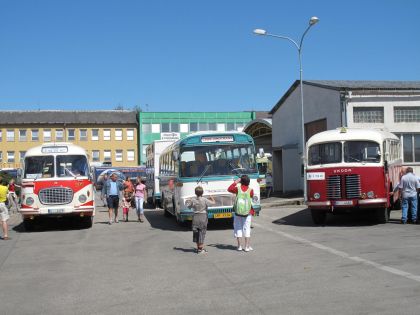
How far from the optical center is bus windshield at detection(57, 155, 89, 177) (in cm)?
1842

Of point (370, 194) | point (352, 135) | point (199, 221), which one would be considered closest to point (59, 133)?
point (352, 135)

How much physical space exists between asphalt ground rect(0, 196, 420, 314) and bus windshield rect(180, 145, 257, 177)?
74.0 inches

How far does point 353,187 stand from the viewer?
16781 mm

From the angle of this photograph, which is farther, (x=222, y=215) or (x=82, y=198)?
(x=82, y=198)

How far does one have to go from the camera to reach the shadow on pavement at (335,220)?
1820cm

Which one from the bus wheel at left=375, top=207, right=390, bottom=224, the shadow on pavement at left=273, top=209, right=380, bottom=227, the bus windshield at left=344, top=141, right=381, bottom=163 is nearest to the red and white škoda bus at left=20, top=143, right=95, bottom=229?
the shadow on pavement at left=273, top=209, right=380, bottom=227

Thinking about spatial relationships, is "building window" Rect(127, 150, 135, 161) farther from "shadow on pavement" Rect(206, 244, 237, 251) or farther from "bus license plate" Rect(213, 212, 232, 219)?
"shadow on pavement" Rect(206, 244, 237, 251)

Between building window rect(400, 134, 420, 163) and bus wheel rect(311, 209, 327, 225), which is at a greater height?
building window rect(400, 134, 420, 163)

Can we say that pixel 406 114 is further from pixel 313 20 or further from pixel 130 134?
pixel 130 134

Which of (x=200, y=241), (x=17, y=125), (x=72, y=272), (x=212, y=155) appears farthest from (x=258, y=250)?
(x=17, y=125)

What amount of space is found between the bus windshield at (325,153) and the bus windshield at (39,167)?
8.54 meters

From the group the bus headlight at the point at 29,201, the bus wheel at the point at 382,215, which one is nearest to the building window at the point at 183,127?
the bus headlight at the point at 29,201

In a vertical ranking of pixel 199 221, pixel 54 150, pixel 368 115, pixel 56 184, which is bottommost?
pixel 199 221

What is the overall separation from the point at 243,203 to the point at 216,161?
16.7 ft
